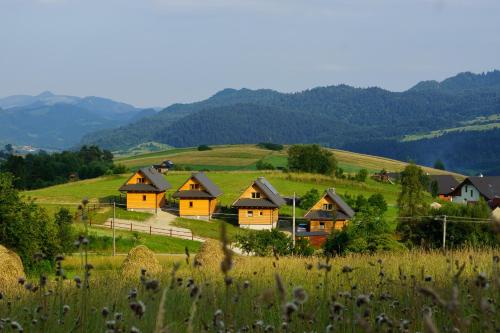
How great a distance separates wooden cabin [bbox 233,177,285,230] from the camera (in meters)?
70.2

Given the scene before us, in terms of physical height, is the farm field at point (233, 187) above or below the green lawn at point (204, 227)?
above

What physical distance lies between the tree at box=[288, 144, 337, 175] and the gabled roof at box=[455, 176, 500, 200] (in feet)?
66.2

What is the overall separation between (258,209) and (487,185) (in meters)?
47.3

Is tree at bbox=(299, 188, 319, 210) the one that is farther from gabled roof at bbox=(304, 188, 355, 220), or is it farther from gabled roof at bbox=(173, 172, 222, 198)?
gabled roof at bbox=(173, 172, 222, 198)

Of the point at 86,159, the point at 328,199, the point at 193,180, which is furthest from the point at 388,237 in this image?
the point at 86,159

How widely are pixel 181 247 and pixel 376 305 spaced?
46.8 metres

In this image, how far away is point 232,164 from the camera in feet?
445

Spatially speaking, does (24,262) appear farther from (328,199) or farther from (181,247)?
(328,199)

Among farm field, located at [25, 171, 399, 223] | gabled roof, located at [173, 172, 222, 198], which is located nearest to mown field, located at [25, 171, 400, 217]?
farm field, located at [25, 171, 399, 223]

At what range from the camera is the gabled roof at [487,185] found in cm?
10103

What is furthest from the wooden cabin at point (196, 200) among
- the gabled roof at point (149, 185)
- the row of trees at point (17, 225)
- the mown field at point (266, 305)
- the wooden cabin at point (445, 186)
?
the mown field at point (266, 305)

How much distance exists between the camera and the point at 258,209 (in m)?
70.2

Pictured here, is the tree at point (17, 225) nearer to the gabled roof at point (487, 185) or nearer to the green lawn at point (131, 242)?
the green lawn at point (131, 242)

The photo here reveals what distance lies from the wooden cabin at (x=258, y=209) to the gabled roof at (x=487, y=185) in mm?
42240
